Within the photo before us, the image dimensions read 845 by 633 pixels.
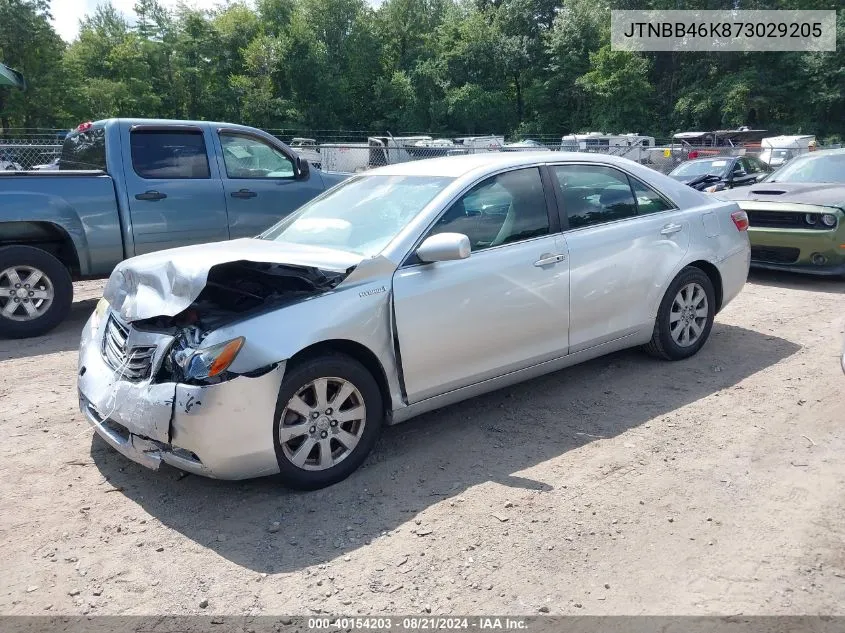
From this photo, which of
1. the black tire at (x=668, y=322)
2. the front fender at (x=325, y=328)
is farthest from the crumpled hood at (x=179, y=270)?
the black tire at (x=668, y=322)

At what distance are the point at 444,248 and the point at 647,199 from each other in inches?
86.5

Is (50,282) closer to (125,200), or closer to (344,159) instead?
(125,200)

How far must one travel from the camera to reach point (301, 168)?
802cm

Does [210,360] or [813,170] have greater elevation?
[813,170]

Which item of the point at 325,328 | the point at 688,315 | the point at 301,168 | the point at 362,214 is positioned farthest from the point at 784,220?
the point at 325,328

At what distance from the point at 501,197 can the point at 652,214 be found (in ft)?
4.72

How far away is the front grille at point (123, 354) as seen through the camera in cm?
360

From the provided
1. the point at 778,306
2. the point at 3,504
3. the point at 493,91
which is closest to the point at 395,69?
the point at 493,91

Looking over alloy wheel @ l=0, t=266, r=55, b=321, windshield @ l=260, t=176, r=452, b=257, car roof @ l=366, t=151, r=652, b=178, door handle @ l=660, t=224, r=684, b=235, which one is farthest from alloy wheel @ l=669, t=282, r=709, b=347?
alloy wheel @ l=0, t=266, r=55, b=321

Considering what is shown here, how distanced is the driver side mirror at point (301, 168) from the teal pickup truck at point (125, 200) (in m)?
0.01

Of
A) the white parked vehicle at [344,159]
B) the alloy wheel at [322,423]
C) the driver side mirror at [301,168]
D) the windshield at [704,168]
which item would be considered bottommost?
the alloy wheel at [322,423]

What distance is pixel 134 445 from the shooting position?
353cm

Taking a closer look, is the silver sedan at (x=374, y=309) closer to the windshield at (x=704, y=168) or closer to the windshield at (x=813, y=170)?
the windshield at (x=813, y=170)

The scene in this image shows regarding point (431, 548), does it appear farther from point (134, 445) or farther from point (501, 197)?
point (501, 197)
